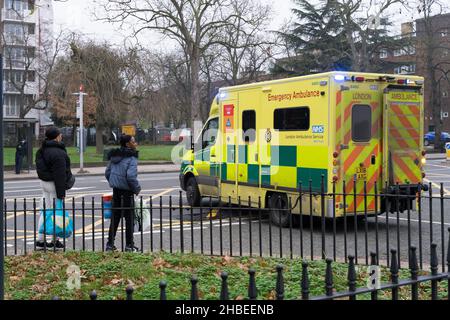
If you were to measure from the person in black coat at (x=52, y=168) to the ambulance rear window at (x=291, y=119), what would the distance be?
13.9ft

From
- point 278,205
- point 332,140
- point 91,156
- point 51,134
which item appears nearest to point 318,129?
point 332,140

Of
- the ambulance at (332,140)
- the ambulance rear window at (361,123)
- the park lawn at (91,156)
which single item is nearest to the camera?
the ambulance at (332,140)

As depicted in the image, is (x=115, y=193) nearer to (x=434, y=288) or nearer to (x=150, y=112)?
(x=434, y=288)

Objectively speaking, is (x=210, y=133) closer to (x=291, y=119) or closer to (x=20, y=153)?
(x=291, y=119)

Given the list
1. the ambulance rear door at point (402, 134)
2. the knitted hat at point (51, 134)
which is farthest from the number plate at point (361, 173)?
the knitted hat at point (51, 134)

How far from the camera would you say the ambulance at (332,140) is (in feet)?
33.4

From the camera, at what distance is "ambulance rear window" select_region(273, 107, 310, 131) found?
10625 millimetres

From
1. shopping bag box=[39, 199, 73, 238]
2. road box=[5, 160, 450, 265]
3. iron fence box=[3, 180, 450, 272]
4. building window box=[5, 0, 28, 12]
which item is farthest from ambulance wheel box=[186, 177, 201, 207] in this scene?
shopping bag box=[39, 199, 73, 238]

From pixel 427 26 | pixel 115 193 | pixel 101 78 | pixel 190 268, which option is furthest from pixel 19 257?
pixel 427 26

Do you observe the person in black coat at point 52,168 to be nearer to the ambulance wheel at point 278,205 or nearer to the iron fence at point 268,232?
Answer: the iron fence at point 268,232

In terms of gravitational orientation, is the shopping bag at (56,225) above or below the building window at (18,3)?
below

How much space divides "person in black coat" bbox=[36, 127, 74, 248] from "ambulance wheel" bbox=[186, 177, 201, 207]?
5.56 meters

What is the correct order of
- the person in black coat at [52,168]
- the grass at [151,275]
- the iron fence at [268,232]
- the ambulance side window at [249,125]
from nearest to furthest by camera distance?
the grass at [151,275], the iron fence at [268,232], the person in black coat at [52,168], the ambulance side window at [249,125]

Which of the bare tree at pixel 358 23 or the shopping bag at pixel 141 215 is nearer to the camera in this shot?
the shopping bag at pixel 141 215
